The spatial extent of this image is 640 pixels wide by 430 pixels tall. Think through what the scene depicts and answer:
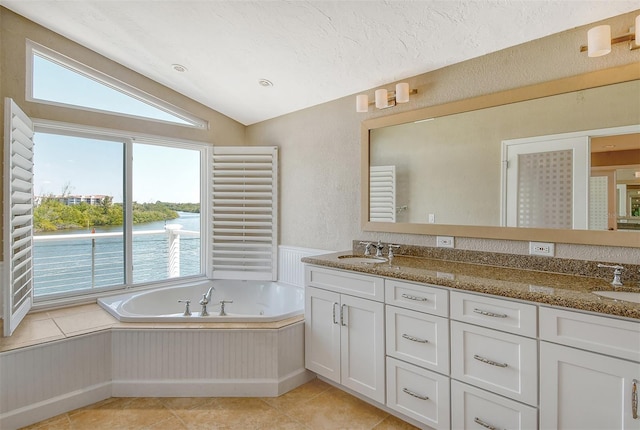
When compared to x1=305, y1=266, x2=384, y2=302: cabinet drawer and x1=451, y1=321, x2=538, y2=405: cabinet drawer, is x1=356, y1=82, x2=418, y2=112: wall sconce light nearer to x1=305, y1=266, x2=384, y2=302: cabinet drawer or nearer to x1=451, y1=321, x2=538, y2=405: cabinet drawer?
x1=305, y1=266, x2=384, y2=302: cabinet drawer

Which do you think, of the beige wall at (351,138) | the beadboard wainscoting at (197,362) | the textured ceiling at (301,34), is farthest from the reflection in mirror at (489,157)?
the beadboard wainscoting at (197,362)

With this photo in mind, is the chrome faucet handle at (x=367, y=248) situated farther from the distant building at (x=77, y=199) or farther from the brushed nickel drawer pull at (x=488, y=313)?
the distant building at (x=77, y=199)

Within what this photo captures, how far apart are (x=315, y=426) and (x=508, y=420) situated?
1.09 metres

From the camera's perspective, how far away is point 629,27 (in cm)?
176

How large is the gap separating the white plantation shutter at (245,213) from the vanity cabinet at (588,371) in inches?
106

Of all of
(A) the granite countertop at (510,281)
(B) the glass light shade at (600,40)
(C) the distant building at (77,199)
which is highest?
(B) the glass light shade at (600,40)

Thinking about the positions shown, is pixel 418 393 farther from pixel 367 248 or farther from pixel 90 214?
pixel 90 214

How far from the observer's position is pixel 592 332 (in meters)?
1.39

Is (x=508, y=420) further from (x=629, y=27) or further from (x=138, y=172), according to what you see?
(x=138, y=172)

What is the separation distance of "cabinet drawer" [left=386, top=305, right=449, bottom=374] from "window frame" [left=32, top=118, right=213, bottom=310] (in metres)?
2.44

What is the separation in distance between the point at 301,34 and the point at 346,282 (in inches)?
68.4

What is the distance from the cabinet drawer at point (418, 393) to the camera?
1.84m

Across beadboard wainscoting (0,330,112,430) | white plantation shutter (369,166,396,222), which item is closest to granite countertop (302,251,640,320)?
white plantation shutter (369,166,396,222)

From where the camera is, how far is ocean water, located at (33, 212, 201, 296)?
289 centimetres
